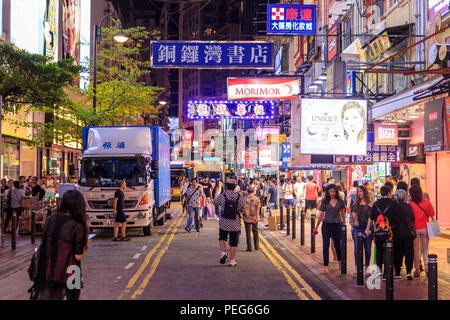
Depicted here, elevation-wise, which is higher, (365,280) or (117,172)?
(117,172)

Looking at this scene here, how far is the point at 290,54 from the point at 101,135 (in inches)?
1384

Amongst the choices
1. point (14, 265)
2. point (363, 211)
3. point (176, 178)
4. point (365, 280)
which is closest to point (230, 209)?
point (363, 211)

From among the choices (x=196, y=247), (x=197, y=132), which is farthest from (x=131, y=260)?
(x=197, y=132)

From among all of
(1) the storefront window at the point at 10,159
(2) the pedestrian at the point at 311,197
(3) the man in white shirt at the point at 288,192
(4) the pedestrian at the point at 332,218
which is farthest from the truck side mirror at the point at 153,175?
(1) the storefront window at the point at 10,159

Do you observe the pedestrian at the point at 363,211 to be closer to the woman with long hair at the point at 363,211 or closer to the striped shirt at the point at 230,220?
the woman with long hair at the point at 363,211

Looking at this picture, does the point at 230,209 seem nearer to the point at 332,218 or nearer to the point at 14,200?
the point at 332,218

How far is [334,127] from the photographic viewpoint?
61.0 feet

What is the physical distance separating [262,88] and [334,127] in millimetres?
8147

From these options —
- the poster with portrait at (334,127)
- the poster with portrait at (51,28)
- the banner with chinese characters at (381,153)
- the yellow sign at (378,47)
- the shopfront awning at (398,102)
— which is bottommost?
the banner with chinese characters at (381,153)

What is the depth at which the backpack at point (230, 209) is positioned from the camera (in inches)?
491

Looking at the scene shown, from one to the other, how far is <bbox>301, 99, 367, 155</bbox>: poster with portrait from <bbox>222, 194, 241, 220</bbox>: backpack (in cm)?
649

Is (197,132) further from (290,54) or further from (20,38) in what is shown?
(20,38)

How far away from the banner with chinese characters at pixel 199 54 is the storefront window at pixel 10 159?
43.6 feet

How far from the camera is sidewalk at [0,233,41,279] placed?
39.0 ft
